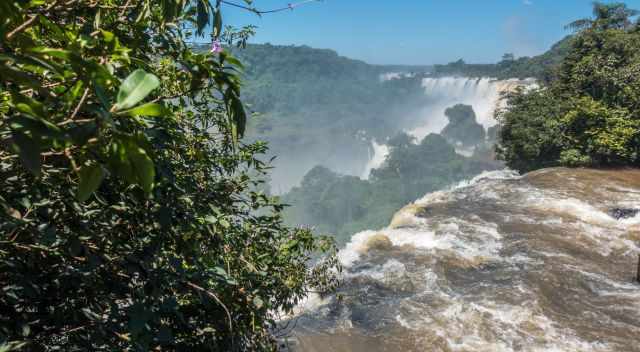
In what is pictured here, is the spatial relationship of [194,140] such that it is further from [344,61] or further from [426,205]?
[344,61]

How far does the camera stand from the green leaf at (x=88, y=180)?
0.67 metres

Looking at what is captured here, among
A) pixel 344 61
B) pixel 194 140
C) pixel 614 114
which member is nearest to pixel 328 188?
pixel 614 114

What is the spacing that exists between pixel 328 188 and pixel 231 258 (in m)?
46.6

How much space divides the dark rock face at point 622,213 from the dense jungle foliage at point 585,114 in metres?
4.28

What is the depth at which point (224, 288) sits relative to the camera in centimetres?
192

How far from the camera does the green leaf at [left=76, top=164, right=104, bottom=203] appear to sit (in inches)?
26.5

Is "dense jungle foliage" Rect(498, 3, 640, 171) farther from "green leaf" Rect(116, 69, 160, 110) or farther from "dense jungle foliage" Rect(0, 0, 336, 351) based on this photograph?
"green leaf" Rect(116, 69, 160, 110)

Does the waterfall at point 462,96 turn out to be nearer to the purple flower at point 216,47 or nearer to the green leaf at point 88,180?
the purple flower at point 216,47

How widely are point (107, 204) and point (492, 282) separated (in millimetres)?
6888

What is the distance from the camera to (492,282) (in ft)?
24.0

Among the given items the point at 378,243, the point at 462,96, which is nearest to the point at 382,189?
the point at 462,96

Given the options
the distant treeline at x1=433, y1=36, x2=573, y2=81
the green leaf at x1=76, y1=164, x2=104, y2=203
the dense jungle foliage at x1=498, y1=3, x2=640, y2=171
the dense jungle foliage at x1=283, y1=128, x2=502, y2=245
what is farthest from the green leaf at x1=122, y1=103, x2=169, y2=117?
the dense jungle foliage at x1=283, y1=128, x2=502, y2=245

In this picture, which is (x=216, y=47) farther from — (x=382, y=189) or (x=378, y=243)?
(x=382, y=189)

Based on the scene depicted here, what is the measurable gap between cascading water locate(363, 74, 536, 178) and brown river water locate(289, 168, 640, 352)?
24.5 m
